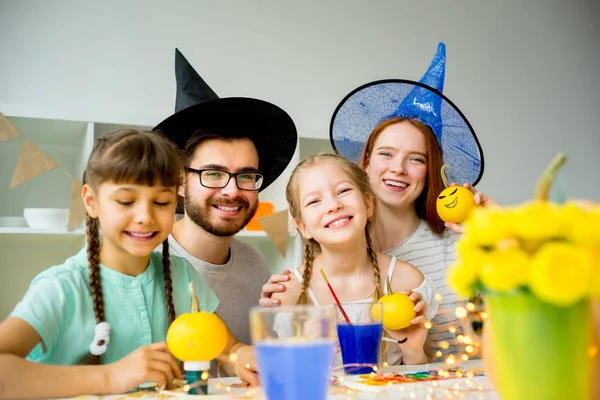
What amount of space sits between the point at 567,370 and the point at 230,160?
1.49 meters

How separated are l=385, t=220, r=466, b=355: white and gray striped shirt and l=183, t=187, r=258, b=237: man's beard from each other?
1.78 feet

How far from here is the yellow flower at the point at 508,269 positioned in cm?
58

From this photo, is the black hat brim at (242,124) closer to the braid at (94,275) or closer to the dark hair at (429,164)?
the dark hair at (429,164)

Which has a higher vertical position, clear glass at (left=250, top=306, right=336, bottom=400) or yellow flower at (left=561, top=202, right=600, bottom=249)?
yellow flower at (left=561, top=202, right=600, bottom=249)

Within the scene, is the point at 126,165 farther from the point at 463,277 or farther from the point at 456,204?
the point at 456,204

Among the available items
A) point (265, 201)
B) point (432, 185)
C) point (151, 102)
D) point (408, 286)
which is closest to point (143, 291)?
point (408, 286)

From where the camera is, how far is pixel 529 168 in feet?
14.1

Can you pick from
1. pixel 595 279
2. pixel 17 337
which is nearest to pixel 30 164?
pixel 17 337

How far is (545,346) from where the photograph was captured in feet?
1.96

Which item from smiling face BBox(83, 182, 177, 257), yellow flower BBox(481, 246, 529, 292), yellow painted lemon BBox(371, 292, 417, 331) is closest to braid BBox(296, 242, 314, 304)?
yellow painted lemon BBox(371, 292, 417, 331)

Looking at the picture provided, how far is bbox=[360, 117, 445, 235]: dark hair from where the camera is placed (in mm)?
2211

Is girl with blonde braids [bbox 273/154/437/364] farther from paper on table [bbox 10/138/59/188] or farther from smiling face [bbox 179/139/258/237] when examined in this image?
paper on table [bbox 10/138/59/188]

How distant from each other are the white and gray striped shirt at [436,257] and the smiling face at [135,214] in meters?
1.09

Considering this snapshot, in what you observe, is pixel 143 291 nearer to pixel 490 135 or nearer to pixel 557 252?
pixel 557 252
